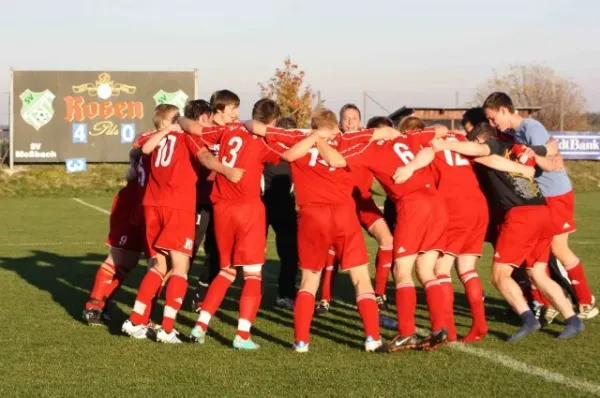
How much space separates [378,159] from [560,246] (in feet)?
9.06

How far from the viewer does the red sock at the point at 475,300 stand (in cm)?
771

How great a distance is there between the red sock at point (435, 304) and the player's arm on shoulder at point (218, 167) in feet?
5.56

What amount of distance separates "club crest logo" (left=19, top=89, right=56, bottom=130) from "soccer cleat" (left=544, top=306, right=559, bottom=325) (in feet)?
96.4

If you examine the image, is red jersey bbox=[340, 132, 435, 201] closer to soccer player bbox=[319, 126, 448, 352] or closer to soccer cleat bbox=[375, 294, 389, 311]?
soccer player bbox=[319, 126, 448, 352]

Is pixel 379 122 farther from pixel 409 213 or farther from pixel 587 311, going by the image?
pixel 587 311

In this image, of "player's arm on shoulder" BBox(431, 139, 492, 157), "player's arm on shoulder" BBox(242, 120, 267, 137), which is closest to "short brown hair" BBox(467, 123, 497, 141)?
"player's arm on shoulder" BBox(431, 139, 492, 157)

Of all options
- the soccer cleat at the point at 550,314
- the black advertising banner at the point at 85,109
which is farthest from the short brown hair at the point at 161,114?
the black advertising banner at the point at 85,109

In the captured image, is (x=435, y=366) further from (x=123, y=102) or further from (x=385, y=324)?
(x=123, y=102)

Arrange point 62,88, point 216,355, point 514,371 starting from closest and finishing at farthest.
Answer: point 514,371 < point 216,355 < point 62,88

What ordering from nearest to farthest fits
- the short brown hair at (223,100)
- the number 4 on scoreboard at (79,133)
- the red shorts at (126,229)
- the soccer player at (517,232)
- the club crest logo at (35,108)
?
the soccer player at (517,232), the short brown hair at (223,100), the red shorts at (126,229), the club crest logo at (35,108), the number 4 on scoreboard at (79,133)

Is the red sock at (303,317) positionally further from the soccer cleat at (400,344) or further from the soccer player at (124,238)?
the soccer player at (124,238)

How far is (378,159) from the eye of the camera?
7.27 m

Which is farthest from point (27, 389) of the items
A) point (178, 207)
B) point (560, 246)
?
point (560, 246)

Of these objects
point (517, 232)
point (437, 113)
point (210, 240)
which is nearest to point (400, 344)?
point (517, 232)
